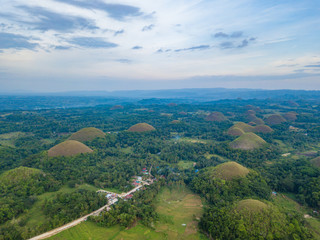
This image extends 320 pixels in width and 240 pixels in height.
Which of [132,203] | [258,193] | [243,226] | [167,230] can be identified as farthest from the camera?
[258,193]

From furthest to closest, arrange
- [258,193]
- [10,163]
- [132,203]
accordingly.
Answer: [10,163] → [258,193] → [132,203]

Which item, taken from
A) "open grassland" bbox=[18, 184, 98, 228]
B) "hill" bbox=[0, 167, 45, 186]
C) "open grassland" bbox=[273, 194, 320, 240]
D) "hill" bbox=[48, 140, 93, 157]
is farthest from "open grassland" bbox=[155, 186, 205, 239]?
"hill" bbox=[48, 140, 93, 157]

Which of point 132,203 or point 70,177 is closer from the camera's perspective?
point 132,203

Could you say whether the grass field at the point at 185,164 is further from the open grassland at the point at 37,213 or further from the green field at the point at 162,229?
the open grassland at the point at 37,213

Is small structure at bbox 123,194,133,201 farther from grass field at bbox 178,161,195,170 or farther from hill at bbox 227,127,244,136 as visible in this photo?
hill at bbox 227,127,244,136

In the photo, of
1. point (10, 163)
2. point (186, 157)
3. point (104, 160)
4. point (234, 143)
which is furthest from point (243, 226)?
point (10, 163)

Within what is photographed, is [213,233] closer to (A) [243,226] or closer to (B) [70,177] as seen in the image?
(A) [243,226]

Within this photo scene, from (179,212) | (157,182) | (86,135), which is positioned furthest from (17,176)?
(86,135)

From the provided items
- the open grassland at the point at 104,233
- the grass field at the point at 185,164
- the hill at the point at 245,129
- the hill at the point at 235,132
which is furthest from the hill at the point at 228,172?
the hill at the point at 245,129
